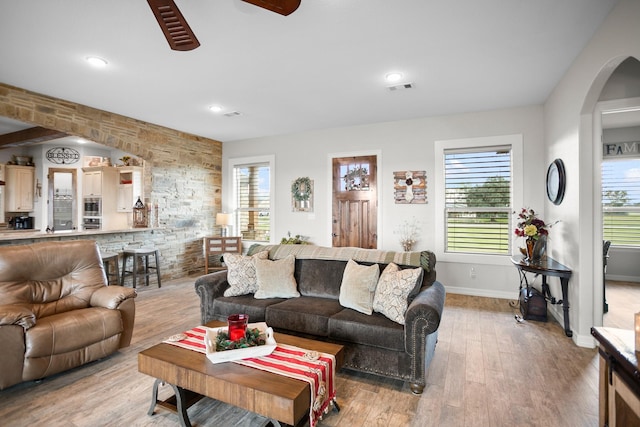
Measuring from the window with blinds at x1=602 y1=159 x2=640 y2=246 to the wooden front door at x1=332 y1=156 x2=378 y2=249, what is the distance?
392 cm

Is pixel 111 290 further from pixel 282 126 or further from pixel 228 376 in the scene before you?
pixel 282 126

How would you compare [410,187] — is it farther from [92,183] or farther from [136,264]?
[92,183]

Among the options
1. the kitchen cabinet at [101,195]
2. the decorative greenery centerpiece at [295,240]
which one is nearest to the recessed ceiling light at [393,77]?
the decorative greenery centerpiece at [295,240]

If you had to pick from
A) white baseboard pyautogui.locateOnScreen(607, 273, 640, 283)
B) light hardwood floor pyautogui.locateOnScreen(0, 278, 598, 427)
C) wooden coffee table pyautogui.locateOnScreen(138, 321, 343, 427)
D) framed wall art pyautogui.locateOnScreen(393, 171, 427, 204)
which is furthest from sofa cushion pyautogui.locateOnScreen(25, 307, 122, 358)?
white baseboard pyautogui.locateOnScreen(607, 273, 640, 283)

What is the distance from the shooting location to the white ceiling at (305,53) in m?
2.36

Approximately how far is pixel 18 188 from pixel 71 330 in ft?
21.4

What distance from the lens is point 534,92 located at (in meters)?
3.97

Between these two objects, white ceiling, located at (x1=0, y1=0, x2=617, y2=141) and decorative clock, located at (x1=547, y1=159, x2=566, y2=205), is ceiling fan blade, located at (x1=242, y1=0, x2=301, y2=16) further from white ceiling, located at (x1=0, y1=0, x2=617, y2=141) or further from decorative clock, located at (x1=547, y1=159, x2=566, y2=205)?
decorative clock, located at (x1=547, y1=159, x2=566, y2=205)

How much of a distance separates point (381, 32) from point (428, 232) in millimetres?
3252

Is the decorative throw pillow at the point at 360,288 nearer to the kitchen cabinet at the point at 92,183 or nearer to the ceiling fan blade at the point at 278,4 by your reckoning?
the ceiling fan blade at the point at 278,4

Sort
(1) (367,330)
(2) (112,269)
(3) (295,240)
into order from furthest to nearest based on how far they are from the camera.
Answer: (3) (295,240) < (2) (112,269) < (1) (367,330)

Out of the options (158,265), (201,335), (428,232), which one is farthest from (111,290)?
(428,232)

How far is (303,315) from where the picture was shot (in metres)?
2.65

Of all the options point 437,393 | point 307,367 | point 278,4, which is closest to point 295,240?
point 437,393
